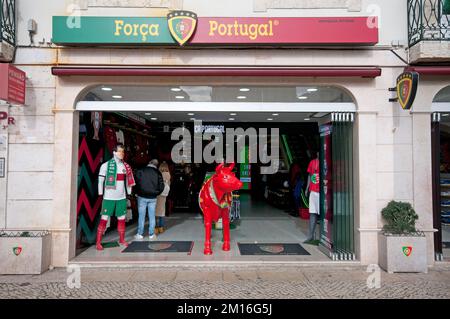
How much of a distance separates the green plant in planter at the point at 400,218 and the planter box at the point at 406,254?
145mm

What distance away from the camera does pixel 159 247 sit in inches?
255

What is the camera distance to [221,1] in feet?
19.3

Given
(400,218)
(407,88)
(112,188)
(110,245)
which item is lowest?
(110,245)

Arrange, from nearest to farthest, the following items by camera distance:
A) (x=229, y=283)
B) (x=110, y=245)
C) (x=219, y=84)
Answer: (x=229, y=283) < (x=219, y=84) < (x=110, y=245)

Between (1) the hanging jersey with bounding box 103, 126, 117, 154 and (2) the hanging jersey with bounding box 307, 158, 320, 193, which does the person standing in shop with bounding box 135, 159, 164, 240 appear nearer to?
(1) the hanging jersey with bounding box 103, 126, 117, 154

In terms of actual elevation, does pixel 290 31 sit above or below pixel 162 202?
above

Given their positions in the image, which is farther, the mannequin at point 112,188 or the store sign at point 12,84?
the mannequin at point 112,188

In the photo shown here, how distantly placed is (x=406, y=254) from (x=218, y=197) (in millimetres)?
3227

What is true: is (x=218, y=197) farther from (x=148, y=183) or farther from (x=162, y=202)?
(x=162, y=202)

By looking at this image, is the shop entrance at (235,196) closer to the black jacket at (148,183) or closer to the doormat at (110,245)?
the doormat at (110,245)

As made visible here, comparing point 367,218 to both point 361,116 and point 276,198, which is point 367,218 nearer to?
point 361,116

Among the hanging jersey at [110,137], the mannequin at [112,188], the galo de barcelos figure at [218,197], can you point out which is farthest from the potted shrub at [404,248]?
the hanging jersey at [110,137]

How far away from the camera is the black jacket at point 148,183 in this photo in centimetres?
709

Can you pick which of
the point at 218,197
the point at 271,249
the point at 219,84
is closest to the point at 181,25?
the point at 219,84
